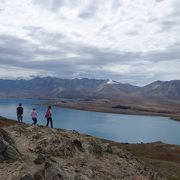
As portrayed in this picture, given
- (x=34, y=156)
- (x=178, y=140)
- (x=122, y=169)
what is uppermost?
(x=34, y=156)

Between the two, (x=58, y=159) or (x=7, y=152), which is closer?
(x=7, y=152)

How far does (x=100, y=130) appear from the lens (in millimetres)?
190750

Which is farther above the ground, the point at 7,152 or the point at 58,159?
the point at 7,152

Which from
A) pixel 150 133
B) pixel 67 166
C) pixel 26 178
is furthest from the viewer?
pixel 150 133

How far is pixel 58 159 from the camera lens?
2695cm

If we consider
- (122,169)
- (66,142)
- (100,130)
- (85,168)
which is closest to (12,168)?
(85,168)

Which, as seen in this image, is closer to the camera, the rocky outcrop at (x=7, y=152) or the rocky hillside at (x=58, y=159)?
the rocky hillside at (x=58, y=159)

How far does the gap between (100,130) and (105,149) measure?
15815 cm

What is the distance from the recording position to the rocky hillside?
22.5 meters

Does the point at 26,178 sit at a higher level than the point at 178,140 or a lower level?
higher

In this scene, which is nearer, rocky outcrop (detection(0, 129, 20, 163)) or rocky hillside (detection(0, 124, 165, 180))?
rocky hillside (detection(0, 124, 165, 180))

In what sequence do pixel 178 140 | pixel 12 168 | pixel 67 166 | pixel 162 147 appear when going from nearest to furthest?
pixel 12 168, pixel 67 166, pixel 162 147, pixel 178 140

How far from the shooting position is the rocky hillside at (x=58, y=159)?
22.5 meters

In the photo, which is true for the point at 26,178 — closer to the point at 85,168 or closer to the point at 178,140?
the point at 85,168
